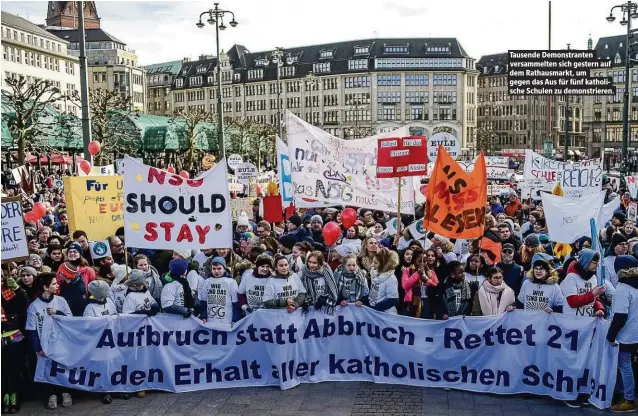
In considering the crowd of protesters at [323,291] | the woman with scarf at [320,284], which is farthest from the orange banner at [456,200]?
the woman with scarf at [320,284]

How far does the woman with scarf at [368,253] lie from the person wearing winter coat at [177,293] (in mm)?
2230

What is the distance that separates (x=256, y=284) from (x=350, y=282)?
1.10 metres

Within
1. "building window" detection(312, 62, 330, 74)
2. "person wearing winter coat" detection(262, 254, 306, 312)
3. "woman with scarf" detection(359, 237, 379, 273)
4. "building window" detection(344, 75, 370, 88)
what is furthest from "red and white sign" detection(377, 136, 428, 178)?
"building window" detection(312, 62, 330, 74)

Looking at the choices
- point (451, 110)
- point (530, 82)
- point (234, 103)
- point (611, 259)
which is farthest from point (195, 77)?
point (611, 259)

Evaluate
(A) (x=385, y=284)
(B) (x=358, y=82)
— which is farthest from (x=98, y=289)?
(B) (x=358, y=82)

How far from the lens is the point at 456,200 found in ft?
30.7

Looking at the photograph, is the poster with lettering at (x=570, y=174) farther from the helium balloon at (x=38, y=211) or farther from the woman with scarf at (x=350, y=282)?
the helium balloon at (x=38, y=211)

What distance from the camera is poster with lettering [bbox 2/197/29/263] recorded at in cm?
906

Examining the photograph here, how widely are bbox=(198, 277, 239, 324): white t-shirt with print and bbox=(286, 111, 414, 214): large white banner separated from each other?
385 cm

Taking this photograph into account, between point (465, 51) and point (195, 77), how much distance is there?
4728 centimetres

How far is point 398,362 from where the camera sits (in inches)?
338

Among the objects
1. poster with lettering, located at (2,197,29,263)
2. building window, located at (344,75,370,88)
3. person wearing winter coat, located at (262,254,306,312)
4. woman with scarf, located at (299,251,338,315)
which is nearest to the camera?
person wearing winter coat, located at (262,254,306,312)

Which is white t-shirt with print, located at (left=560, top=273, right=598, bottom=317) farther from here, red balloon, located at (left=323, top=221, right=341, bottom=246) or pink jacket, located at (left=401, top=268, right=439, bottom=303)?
red balloon, located at (left=323, top=221, right=341, bottom=246)

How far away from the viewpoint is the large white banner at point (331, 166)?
1219 cm
